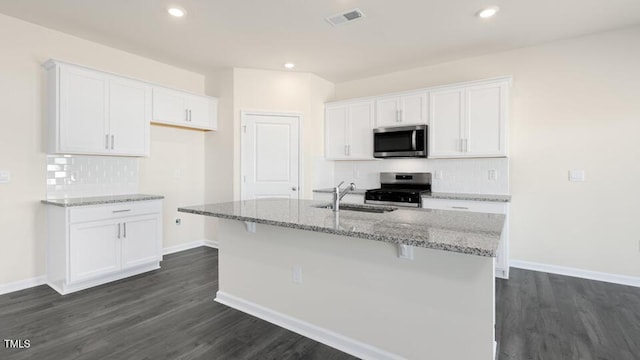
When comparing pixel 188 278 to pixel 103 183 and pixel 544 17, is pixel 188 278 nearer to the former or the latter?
pixel 103 183

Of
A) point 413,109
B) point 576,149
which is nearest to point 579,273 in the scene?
point 576,149

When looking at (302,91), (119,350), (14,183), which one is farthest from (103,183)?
(302,91)

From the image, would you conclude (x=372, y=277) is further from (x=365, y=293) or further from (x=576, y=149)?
(x=576, y=149)

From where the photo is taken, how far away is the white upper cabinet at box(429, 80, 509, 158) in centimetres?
360

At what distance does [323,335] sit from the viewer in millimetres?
2203

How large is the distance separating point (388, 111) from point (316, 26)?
1658 millimetres

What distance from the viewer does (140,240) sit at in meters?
3.53

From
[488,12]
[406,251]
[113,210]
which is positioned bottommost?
[406,251]

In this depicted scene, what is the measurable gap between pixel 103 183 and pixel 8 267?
1.15 m

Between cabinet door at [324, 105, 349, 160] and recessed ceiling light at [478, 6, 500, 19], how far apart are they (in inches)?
86.1

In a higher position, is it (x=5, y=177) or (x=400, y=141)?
(x=400, y=141)

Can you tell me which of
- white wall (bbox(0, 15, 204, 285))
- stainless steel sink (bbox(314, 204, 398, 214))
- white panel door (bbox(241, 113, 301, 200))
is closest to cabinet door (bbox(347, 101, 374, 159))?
white panel door (bbox(241, 113, 301, 200))

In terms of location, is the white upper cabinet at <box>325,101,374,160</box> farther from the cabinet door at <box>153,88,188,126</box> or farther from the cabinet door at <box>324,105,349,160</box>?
the cabinet door at <box>153,88,188,126</box>

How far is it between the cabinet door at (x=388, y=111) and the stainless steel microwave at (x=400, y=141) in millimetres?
91
